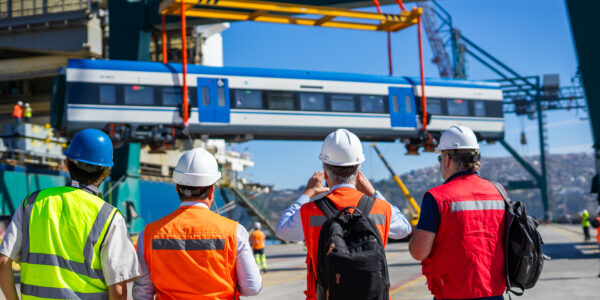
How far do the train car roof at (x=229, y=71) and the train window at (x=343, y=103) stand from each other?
2.28 ft

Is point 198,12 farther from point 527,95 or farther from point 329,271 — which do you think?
point 527,95

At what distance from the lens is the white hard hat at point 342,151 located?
3.54 m

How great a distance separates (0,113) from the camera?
114 feet

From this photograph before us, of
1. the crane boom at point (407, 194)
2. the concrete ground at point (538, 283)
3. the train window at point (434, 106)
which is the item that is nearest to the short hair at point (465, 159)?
the concrete ground at point (538, 283)

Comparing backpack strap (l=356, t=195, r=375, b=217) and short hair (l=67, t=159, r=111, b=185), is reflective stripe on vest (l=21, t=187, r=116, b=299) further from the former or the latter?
backpack strap (l=356, t=195, r=375, b=217)

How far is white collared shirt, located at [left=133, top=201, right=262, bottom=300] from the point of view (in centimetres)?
335

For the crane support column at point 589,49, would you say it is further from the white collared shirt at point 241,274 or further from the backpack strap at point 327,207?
the white collared shirt at point 241,274

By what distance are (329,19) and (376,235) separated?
1693cm

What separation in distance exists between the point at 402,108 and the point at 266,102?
531cm

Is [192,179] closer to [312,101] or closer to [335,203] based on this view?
[335,203]

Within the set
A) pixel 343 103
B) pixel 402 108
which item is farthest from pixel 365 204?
pixel 402 108

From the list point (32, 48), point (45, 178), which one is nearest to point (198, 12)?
point (45, 178)

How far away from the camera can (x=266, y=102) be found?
21.2 meters

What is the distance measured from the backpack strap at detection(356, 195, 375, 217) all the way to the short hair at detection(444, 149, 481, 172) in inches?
31.8
